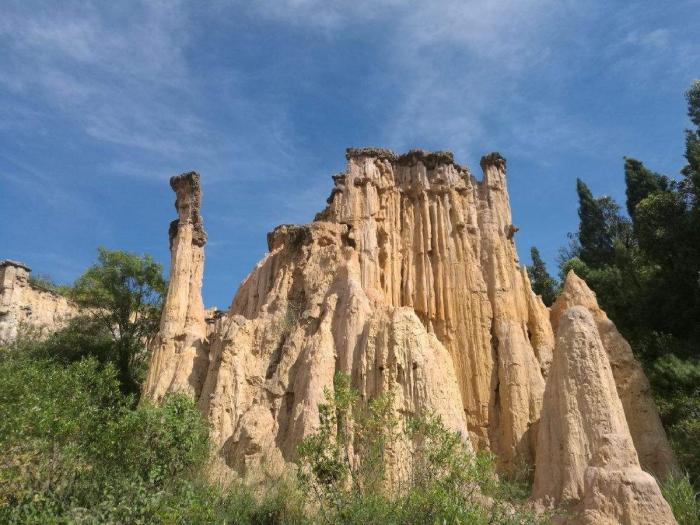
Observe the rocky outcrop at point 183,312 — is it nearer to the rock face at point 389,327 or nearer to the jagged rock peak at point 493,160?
the rock face at point 389,327

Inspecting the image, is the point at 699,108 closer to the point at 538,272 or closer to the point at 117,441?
the point at 538,272

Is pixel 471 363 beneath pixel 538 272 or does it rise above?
beneath

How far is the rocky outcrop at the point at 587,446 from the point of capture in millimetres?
14164

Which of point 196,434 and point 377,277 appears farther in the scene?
point 377,277

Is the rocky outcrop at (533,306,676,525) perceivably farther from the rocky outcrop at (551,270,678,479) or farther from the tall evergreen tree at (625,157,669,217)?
the tall evergreen tree at (625,157,669,217)

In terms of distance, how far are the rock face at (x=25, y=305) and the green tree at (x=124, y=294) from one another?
13.0 feet

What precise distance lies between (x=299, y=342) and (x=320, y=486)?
25.4 ft

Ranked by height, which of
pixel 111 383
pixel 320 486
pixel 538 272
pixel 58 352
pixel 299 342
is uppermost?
pixel 538 272

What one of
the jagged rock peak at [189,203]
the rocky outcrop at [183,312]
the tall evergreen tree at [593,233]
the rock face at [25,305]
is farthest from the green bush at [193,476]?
the tall evergreen tree at [593,233]

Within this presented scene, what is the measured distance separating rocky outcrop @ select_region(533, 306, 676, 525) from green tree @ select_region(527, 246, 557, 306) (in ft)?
71.6

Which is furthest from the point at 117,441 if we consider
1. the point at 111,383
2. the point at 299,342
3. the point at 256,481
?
the point at 299,342

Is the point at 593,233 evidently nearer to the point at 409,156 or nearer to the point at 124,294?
the point at 409,156

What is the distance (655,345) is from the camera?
2623cm

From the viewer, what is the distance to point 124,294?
3544 centimetres
